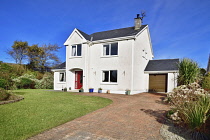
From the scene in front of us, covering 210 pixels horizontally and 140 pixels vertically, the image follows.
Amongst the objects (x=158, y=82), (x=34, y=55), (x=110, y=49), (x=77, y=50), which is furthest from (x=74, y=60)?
(x=34, y=55)

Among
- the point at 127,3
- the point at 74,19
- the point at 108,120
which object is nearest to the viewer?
the point at 108,120

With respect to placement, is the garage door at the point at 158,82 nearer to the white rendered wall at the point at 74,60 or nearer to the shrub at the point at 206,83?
the shrub at the point at 206,83

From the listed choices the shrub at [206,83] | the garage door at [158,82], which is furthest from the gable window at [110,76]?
the shrub at [206,83]

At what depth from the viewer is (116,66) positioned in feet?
51.1

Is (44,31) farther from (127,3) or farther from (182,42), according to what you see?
(182,42)

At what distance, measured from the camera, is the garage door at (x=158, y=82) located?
17.0 meters

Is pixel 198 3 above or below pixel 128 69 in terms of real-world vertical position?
above

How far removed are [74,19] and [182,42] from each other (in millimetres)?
17602

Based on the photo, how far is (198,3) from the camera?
12680mm

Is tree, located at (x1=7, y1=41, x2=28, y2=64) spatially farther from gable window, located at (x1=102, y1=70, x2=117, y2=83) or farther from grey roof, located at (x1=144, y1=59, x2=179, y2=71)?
grey roof, located at (x1=144, y1=59, x2=179, y2=71)

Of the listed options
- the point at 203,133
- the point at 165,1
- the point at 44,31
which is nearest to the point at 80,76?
the point at 44,31

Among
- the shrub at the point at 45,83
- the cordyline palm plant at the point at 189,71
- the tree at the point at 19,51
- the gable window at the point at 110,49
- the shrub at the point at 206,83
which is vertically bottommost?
the shrub at the point at 45,83

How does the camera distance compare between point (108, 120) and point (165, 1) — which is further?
point (165, 1)

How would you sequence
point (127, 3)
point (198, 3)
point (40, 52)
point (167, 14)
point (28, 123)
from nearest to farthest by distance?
1. point (28, 123)
2. point (198, 3)
3. point (127, 3)
4. point (167, 14)
5. point (40, 52)
